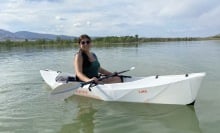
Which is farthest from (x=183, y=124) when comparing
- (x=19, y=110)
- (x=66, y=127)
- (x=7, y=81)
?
(x=7, y=81)

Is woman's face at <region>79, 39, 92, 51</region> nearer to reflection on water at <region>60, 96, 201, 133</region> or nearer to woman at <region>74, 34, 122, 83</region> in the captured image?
woman at <region>74, 34, 122, 83</region>

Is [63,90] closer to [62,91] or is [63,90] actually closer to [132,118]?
[62,91]

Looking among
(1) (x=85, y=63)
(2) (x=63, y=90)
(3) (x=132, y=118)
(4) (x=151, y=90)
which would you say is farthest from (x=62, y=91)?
(4) (x=151, y=90)

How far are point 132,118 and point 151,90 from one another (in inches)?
42.1

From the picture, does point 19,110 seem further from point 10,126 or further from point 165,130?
point 165,130

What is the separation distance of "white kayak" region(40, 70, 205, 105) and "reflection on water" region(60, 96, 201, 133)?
0.54 feet

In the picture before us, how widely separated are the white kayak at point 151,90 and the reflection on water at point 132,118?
6.5 inches

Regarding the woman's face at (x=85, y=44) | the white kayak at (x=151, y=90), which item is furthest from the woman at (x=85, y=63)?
the white kayak at (x=151, y=90)

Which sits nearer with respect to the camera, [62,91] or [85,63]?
[62,91]

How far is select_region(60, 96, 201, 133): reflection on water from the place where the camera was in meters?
6.76

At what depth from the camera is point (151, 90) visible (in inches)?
325

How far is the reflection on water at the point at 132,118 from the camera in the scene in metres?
6.76

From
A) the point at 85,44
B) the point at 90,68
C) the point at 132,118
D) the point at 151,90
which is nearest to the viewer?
the point at 132,118

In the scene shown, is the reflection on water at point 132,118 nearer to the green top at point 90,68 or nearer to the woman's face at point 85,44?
the green top at point 90,68
